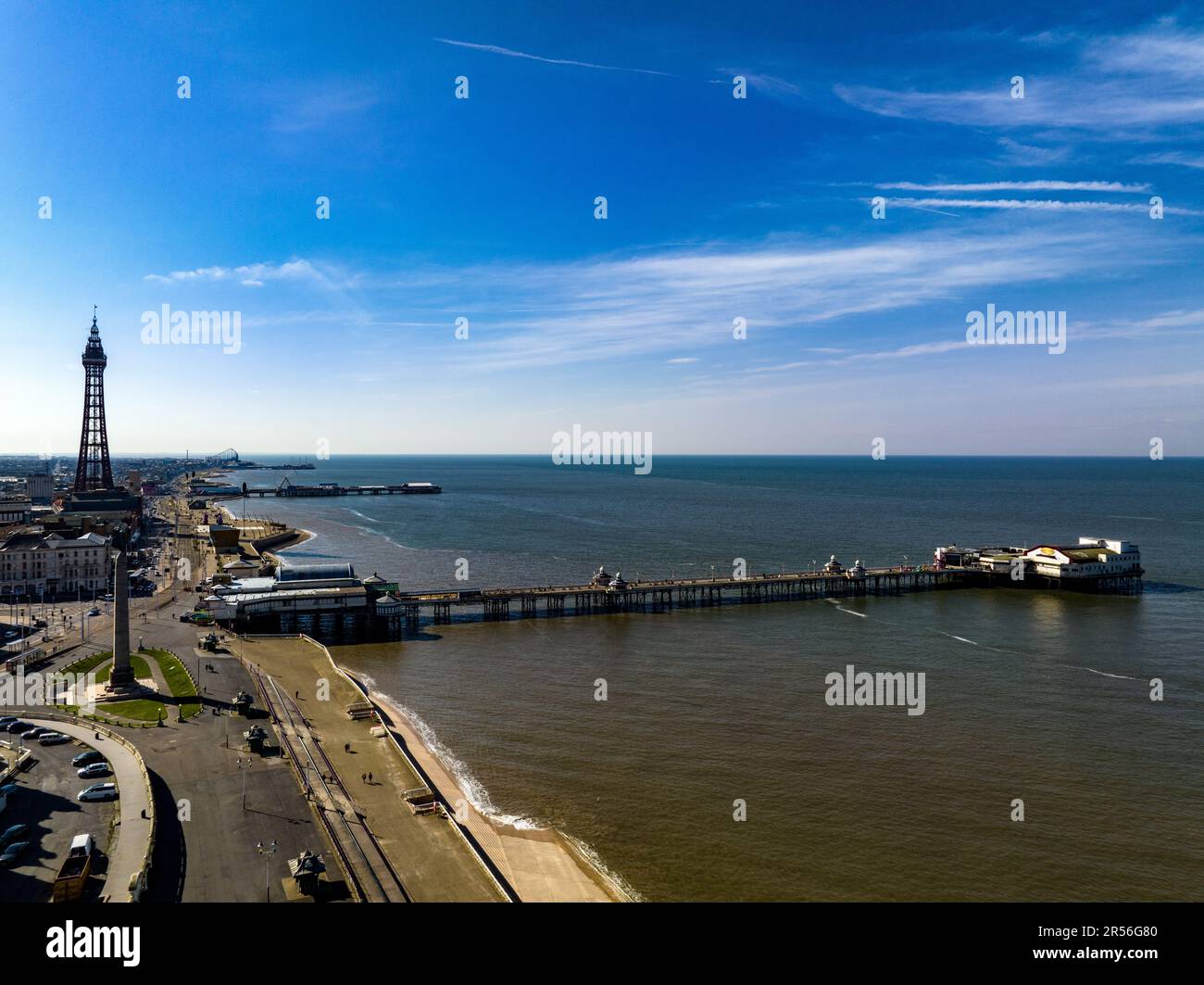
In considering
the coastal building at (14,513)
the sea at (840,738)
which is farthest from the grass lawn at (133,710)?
the coastal building at (14,513)

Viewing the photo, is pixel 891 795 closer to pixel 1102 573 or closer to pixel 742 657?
pixel 742 657

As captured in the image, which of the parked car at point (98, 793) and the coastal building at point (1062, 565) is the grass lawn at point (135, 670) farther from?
the coastal building at point (1062, 565)

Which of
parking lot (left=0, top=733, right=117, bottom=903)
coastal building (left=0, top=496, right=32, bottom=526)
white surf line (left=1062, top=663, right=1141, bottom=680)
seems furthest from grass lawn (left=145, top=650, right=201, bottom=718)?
coastal building (left=0, top=496, right=32, bottom=526)

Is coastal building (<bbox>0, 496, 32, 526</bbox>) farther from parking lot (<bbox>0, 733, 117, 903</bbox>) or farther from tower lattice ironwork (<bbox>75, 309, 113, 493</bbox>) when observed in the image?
parking lot (<bbox>0, 733, 117, 903</bbox>)

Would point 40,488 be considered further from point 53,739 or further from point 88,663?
point 53,739

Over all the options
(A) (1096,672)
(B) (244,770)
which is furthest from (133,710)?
(A) (1096,672)
